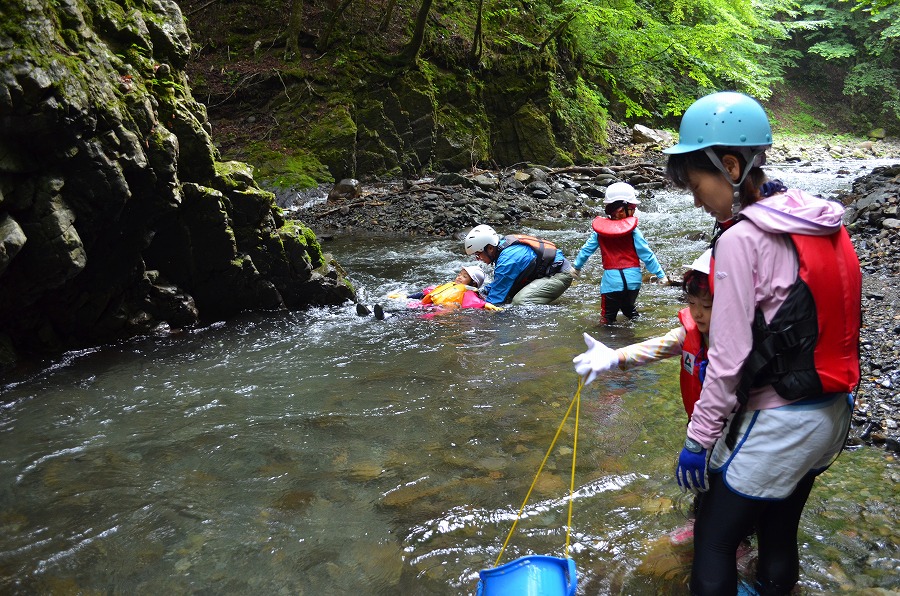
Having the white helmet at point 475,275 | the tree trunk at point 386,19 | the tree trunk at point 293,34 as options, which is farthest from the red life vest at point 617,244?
the tree trunk at point 386,19

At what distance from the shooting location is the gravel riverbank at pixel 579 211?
4621mm

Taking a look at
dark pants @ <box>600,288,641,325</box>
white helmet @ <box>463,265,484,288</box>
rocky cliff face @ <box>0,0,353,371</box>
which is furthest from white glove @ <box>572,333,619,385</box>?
white helmet @ <box>463,265,484,288</box>

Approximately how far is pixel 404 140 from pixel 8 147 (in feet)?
46.1

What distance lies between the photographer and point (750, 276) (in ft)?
6.64

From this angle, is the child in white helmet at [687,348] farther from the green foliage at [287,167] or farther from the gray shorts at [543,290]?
the green foliage at [287,167]

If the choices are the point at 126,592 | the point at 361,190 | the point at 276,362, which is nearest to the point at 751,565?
the point at 126,592

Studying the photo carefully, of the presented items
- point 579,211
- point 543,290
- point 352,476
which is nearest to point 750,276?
point 352,476

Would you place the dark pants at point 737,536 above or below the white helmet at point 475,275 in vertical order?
above

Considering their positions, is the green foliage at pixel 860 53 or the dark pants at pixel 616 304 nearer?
the dark pants at pixel 616 304

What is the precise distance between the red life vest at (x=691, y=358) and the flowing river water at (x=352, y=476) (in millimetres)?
844

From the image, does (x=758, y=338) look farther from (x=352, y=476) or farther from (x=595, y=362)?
(x=352, y=476)

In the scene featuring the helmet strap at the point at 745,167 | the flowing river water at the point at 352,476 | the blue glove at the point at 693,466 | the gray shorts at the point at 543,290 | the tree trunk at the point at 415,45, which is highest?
the tree trunk at the point at 415,45

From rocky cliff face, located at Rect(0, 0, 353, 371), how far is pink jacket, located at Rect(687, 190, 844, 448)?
5.05 m

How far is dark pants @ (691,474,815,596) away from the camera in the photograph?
2.22m
